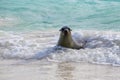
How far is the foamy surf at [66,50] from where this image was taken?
8.26 metres

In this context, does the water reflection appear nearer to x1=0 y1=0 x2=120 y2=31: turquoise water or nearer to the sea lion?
the sea lion

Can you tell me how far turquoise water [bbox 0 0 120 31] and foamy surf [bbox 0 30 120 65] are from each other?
4.08 meters

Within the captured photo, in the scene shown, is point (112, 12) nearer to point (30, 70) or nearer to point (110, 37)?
point (110, 37)

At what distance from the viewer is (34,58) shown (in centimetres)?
870

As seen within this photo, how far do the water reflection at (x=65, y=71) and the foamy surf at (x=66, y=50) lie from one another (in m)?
0.47

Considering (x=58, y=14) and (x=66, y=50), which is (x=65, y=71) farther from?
(x=58, y=14)

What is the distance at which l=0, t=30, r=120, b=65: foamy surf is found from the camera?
27.1ft

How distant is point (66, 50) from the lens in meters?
9.04

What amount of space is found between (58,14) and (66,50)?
10968mm

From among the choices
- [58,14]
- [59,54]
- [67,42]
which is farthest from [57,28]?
[59,54]

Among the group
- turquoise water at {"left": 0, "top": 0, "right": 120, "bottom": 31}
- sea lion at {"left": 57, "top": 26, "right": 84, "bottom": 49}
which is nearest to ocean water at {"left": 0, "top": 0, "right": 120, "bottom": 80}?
turquoise water at {"left": 0, "top": 0, "right": 120, "bottom": 31}

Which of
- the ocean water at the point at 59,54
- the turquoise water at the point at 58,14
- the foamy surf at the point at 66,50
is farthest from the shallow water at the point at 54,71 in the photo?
the turquoise water at the point at 58,14

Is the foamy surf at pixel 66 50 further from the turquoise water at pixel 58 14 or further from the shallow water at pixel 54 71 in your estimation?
the turquoise water at pixel 58 14

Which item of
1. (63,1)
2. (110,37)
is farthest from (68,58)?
(63,1)
